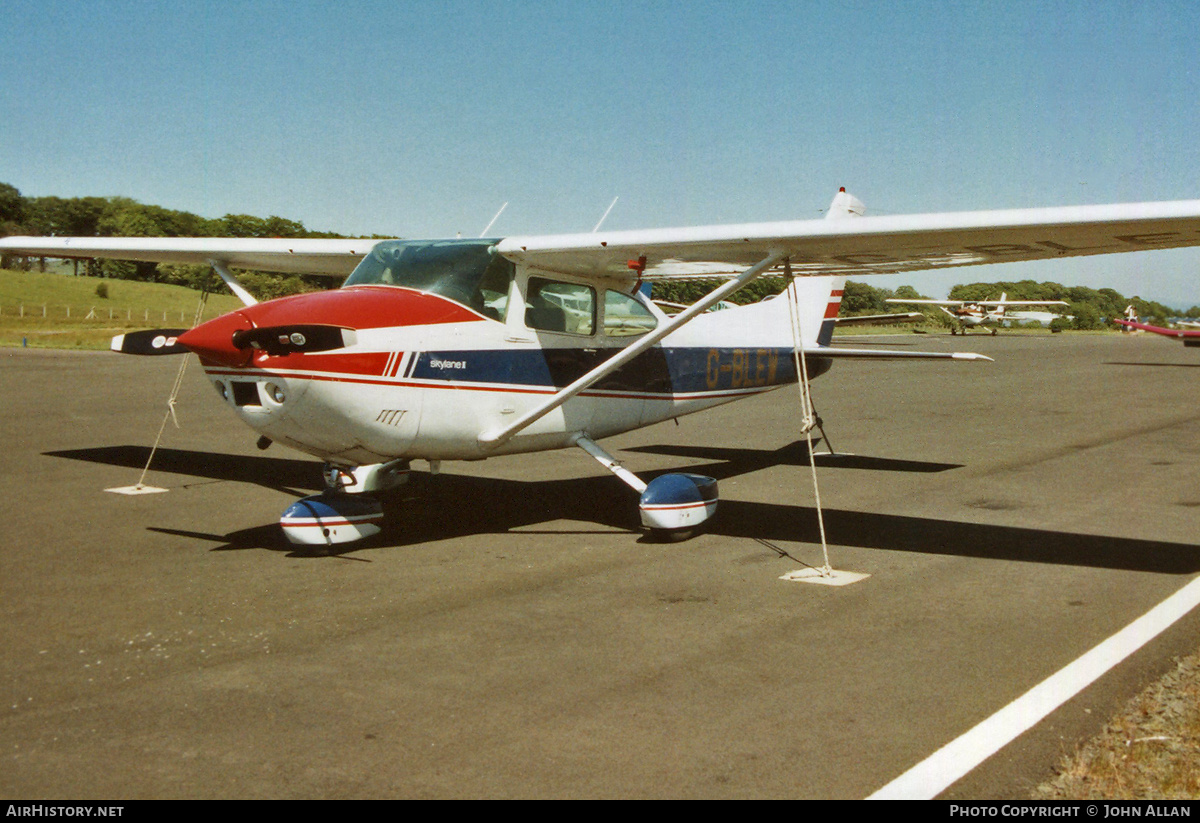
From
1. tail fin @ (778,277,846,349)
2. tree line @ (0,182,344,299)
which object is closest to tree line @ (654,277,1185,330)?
tail fin @ (778,277,846,349)

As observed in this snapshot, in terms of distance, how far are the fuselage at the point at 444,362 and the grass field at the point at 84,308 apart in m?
34.6

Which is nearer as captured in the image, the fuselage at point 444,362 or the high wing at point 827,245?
the high wing at point 827,245

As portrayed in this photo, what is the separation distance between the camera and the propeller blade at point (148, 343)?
7789 mm

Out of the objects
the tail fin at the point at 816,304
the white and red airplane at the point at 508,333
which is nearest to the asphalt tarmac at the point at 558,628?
the white and red airplane at the point at 508,333

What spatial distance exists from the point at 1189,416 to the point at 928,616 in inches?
594

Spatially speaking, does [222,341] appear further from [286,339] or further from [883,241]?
[883,241]

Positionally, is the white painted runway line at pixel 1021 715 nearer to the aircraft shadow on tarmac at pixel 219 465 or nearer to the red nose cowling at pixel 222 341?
the red nose cowling at pixel 222 341

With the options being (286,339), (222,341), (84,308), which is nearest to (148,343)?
(222,341)

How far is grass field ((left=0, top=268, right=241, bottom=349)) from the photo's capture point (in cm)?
4453

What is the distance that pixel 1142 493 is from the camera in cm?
979

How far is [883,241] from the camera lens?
7008 millimetres

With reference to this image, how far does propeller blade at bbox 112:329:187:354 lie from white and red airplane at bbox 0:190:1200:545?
0.07ft

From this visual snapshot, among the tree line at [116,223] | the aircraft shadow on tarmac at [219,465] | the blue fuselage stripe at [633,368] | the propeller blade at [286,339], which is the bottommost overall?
the aircraft shadow on tarmac at [219,465]
